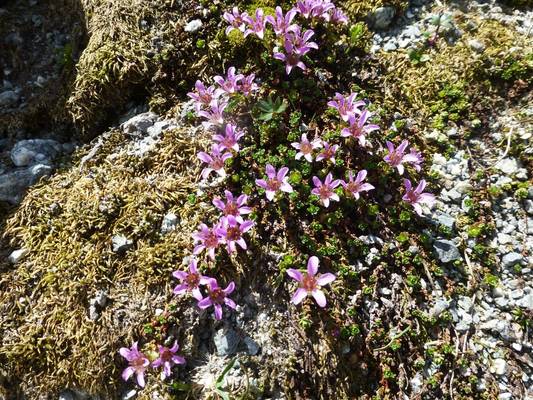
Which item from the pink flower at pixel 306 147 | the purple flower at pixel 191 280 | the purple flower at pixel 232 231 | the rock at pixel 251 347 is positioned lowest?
the rock at pixel 251 347

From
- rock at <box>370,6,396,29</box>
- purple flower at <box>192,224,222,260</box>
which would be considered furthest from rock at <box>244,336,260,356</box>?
rock at <box>370,6,396,29</box>

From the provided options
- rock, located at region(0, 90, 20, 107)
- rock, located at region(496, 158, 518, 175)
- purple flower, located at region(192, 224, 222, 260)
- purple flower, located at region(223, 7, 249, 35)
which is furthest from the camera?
rock, located at region(0, 90, 20, 107)

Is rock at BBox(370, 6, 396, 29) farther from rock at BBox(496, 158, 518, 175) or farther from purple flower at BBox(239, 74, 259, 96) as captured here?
rock at BBox(496, 158, 518, 175)

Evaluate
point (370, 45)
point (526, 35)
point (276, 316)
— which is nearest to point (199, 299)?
point (276, 316)

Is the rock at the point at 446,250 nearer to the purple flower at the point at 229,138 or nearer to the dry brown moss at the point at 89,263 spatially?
the purple flower at the point at 229,138

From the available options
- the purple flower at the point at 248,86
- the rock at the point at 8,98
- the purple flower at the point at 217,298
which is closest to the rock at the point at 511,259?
the purple flower at the point at 217,298

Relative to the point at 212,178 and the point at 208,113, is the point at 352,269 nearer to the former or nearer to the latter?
the point at 212,178
